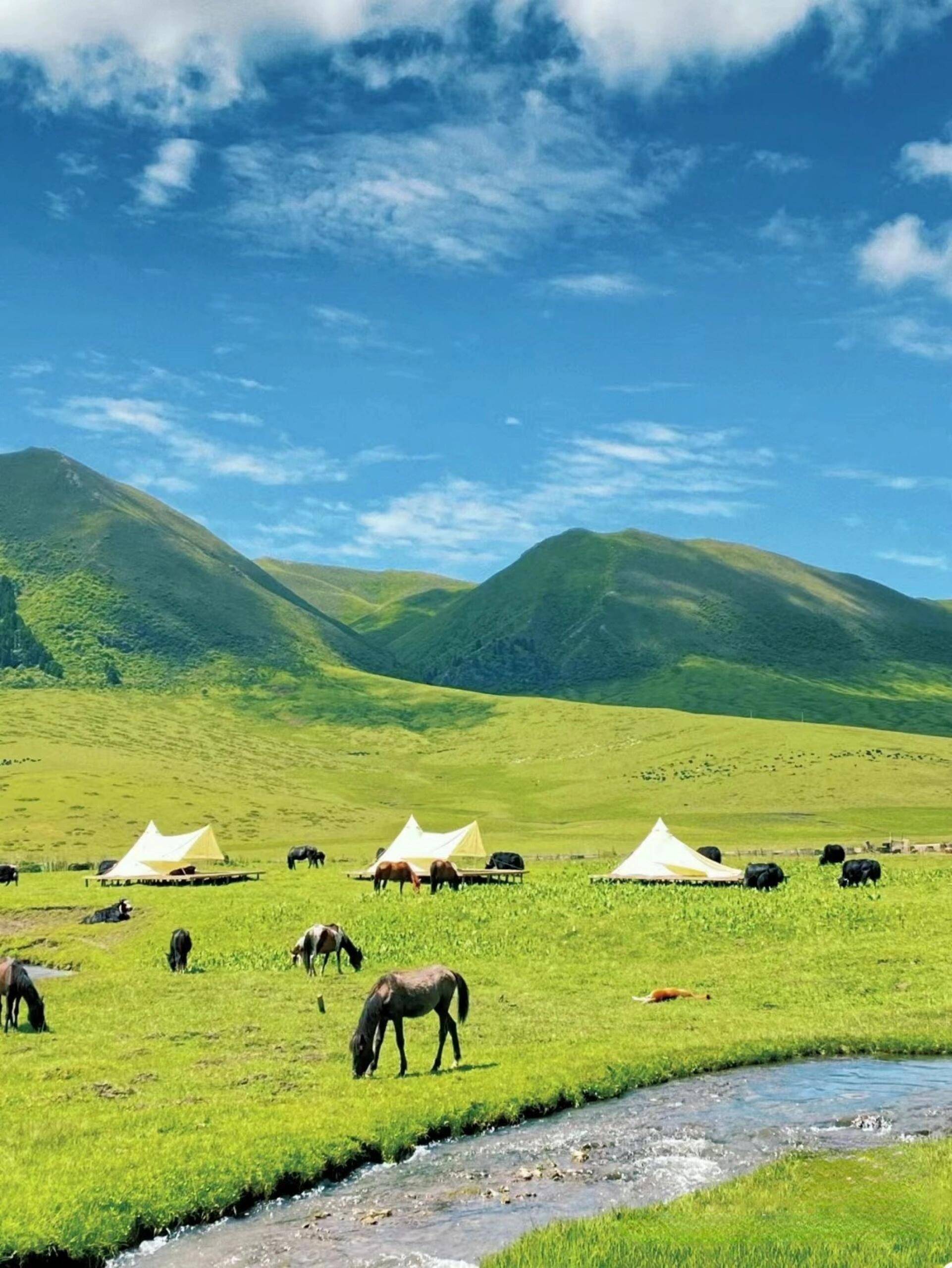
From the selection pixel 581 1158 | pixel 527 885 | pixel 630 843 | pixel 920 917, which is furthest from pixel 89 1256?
pixel 630 843

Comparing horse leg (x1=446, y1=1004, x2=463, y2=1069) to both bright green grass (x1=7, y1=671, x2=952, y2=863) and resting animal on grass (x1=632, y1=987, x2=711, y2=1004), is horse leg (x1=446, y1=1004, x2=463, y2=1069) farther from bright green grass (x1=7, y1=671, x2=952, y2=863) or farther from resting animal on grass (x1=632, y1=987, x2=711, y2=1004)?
bright green grass (x1=7, y1=671, x2=952, y2=863)

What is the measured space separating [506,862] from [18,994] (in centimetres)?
3959

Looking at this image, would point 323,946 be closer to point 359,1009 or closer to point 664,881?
point 359,1009

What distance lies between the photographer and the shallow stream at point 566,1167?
15.4 meters

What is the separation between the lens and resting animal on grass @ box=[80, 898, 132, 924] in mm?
52250

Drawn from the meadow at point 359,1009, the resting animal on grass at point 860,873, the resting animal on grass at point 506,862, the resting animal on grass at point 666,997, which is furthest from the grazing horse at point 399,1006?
the resting animal on grass at point 506,862

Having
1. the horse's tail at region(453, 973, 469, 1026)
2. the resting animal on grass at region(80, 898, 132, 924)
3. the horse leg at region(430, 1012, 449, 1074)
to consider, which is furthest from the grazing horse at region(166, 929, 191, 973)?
the horse's tail at region(453, 973, 469, 1026)

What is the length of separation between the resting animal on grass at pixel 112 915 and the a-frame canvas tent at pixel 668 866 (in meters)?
22.3

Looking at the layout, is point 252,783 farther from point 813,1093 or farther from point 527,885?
point 813,1093

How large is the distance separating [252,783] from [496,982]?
412 feet

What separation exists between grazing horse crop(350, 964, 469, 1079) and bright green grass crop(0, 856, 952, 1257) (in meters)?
0.61

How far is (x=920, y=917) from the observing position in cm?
4138

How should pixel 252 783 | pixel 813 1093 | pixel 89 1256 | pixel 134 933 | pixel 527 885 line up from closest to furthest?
pixel 89 1256
pixel 813 1093
pixel 134 933
pixel 527 885
pixel 252 783

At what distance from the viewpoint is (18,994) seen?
2912cm
